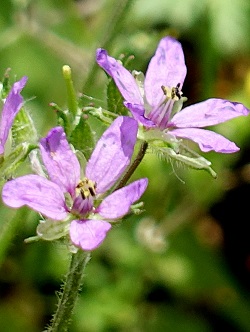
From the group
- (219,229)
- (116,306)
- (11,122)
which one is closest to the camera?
(11,122)

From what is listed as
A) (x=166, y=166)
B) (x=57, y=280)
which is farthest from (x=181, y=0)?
(x=57, y=280)

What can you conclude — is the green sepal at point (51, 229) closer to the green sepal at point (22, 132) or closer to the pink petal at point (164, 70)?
the green sepal at point (22, 132)

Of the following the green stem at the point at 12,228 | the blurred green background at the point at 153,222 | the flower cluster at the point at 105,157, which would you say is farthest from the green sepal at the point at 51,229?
the blurred green background at the point at 153,222

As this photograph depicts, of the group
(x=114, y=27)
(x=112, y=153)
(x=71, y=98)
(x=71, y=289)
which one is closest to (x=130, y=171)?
(x=112, y=153)

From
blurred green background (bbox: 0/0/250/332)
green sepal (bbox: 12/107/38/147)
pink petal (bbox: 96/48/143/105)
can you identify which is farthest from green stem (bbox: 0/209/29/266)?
blurred green background (bbox: 0/0/250/332)

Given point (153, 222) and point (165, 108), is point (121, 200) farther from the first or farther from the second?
point (153, 222)

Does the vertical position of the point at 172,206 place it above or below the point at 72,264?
below

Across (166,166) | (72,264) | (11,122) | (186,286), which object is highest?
(11,122)

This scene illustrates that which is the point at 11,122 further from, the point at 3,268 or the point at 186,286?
the point at 186,286
